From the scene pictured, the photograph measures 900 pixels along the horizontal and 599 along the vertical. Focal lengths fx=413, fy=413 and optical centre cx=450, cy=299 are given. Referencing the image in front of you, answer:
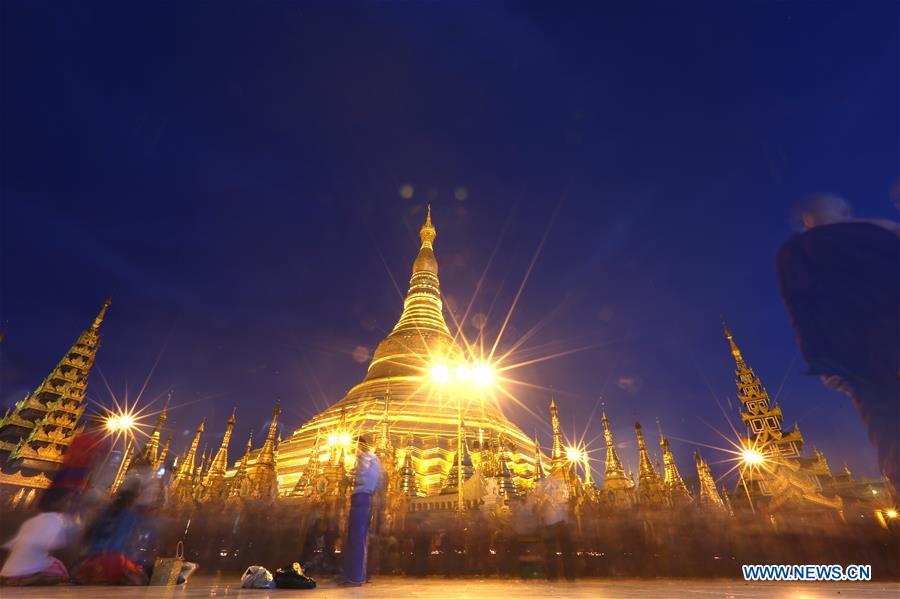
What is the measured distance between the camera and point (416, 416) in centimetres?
2994

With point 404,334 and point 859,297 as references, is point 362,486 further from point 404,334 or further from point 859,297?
point 404,334

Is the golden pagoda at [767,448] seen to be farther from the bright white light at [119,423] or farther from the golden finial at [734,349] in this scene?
the bright white light at [119,423]

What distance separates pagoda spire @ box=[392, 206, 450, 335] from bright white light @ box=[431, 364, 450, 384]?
5243mm

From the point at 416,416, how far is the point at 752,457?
65.0 feet

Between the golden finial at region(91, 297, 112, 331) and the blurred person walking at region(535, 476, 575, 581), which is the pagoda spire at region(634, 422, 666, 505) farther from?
the golden finial at region(91, 297, 112, 331)

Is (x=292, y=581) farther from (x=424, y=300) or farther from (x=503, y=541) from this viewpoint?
(x=424, y=300)

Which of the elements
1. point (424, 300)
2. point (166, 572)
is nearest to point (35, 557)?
point (166, 572)

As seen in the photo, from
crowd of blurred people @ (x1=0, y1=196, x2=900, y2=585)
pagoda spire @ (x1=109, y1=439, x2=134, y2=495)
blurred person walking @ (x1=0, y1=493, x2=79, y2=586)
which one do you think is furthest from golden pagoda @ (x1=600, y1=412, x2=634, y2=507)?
pagoda spire @ (x1=109, y1=439, x2=134, y2=495)

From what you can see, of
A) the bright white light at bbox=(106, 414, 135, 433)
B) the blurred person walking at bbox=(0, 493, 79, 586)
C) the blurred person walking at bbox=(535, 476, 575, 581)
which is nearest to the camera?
the blurred person walking at bbox=(0, 493, 79, 586)

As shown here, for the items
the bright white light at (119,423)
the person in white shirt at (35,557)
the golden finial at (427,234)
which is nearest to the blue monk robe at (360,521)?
the person in white shirt at (35,557)

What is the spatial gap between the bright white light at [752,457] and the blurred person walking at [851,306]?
1437 centimetres

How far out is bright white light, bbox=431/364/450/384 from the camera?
35.7 meters

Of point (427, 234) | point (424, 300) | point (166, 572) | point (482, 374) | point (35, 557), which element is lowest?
point (166, 572)

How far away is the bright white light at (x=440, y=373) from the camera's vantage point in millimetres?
35688
